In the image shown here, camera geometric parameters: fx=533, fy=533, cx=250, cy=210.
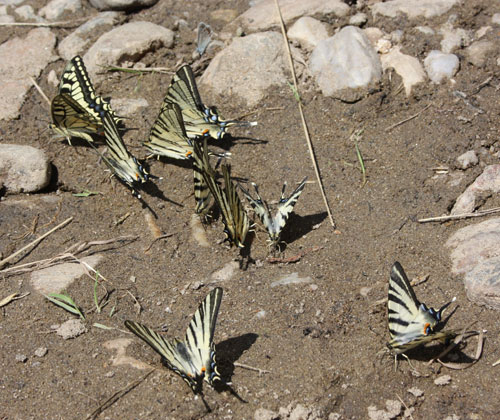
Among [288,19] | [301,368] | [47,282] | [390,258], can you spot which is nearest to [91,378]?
[47,282]

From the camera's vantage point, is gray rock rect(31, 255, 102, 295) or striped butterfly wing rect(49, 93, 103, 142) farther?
striped butterfly wing rect(49, 93, 103, 142)

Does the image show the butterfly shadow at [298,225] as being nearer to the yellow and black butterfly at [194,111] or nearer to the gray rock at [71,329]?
the yellow and black butterfly at [194,111]

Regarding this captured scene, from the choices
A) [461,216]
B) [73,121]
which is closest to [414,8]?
[461,216]

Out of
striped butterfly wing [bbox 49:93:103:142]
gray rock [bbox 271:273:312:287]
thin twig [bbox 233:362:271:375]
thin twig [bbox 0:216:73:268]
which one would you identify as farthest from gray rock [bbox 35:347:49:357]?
striped butterfly wing [bbox 49:93:103:142]

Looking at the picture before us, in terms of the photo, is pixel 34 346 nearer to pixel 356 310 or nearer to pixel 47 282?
pixel 47 282

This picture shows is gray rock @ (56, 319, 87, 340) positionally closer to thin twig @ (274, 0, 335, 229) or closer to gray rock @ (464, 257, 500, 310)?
thin twig @ (274, 0, 335, 229)
